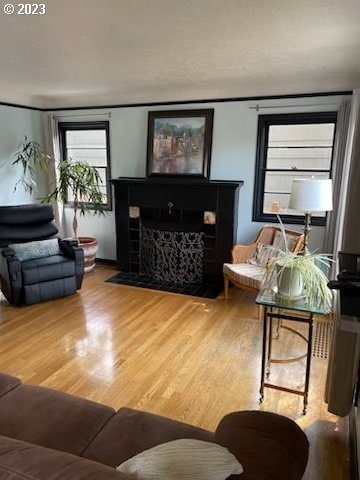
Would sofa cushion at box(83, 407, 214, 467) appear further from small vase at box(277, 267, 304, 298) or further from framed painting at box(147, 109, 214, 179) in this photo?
framed painting at box(147, 109, 214, 179)

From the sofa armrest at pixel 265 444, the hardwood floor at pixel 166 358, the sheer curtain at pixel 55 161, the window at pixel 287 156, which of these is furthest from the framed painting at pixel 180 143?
the sofa armrest at pixel 265 444

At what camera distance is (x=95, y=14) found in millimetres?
2096

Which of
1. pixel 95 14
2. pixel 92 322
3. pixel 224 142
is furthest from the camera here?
pixel 224 142

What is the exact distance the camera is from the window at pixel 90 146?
17.0 feet

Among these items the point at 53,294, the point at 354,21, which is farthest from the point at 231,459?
the point at 53,294

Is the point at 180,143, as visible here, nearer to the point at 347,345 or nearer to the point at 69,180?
the point at 69,180

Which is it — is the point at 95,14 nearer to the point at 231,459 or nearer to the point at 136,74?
the point at 136,74

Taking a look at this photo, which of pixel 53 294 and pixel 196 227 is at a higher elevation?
pixel 196 227

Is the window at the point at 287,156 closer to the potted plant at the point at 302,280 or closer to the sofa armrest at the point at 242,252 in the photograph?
the sofa armrest at the point at 242,252

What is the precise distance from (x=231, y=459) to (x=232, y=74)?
11.6 feet

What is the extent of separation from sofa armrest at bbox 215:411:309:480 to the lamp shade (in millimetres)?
1919

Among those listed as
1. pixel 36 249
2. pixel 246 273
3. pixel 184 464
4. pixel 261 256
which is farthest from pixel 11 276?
pixel 184 464

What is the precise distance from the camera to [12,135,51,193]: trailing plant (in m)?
5.12

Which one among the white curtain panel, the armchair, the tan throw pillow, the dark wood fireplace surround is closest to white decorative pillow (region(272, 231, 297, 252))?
the armchair
